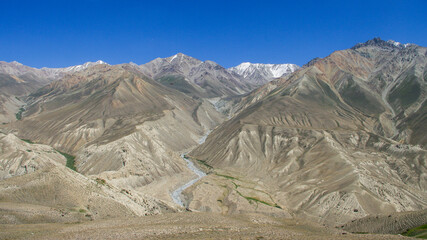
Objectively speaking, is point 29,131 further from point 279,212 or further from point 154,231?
point 154,231

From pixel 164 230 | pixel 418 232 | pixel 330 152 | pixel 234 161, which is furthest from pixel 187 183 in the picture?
pixel 418 232

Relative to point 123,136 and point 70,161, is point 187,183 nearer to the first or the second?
point 123,136

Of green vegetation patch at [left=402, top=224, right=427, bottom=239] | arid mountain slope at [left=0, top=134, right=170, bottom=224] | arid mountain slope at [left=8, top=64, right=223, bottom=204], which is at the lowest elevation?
arid mountain slope at [left=0, top=134, right=170, bottom=224]

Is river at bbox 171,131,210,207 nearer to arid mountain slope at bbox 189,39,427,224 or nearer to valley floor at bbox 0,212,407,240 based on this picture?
arid mountain slope at bbox 189,39,427,224

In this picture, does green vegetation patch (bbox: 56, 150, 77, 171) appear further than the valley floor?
Yes

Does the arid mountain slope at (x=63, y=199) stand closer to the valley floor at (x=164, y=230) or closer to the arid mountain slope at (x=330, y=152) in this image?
the valley floor at (x=164, y=230)

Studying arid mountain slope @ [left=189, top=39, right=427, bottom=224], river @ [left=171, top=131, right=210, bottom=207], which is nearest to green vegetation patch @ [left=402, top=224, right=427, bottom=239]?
arid mountain slope @ [left=189, top=39, right=427, bottom=224]
